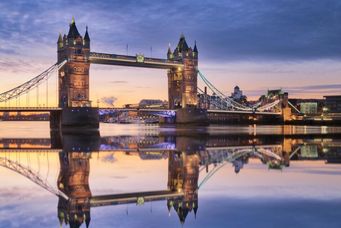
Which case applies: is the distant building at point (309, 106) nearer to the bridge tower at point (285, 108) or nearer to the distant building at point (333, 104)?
the distant building at point (333, 104)

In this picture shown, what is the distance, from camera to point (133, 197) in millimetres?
10461

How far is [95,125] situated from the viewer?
2447 inches

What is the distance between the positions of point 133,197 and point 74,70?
55.3 meters

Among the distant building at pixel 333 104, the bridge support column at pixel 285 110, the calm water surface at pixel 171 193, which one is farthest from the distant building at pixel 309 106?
the calm water surface at pixel 171 193

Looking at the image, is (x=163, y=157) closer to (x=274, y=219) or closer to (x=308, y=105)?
(x=274, y=219)

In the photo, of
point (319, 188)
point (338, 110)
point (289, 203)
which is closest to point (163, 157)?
point (319, 188)

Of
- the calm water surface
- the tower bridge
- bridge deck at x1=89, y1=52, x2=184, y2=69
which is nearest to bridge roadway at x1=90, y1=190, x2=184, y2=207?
the calm water surface

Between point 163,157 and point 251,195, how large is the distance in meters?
9.36

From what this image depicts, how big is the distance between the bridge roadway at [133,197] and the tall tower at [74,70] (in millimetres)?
53675

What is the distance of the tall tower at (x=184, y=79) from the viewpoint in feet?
265

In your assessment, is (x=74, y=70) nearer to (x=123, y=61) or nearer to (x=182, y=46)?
(x=123, y=61)

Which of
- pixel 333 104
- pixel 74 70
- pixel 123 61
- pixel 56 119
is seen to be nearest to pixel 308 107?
pixel 333 104

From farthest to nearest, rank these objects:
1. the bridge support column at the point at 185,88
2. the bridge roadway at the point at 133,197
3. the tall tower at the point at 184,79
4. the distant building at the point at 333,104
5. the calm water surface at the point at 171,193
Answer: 1. the distant building at the point at 333,104
2. the tall tower at the point at 184,79
3. the bridge support column at the point at 185,88
4. the bridge roadway at the point at 133,197
5. the calm water surface at the point at 171,193

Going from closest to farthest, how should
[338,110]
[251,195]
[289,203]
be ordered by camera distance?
[289,203], [251,195], [338,110]
